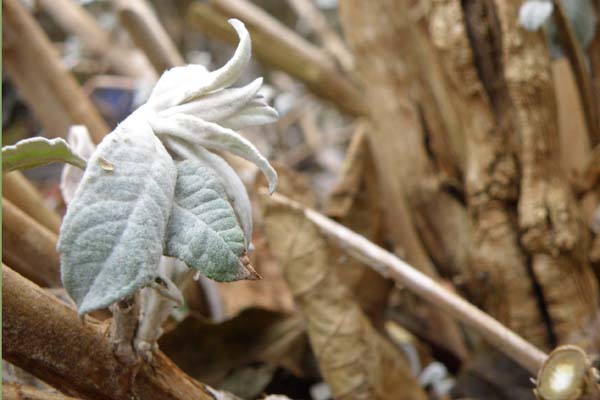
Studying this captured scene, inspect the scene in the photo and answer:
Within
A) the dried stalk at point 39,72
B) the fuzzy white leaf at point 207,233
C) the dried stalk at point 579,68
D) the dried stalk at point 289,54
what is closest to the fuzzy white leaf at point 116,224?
the fuzzy white leaf at point 207,233

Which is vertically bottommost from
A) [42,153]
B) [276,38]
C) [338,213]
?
[338,213]

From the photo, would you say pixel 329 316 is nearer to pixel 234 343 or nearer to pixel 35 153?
pixel 234 343

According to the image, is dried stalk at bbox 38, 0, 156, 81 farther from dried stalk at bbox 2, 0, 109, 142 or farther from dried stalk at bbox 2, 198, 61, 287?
dried stalk at bbox 2, 198, 61, 287

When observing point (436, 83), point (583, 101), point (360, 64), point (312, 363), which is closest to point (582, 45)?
point (583, 101)

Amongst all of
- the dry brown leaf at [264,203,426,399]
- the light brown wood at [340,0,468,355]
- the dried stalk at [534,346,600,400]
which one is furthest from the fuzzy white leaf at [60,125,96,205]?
the light brown wood at [340,0,468,355]

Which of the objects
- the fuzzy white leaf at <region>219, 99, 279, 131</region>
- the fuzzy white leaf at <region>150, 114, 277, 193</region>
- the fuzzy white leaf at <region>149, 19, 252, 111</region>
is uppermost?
the fuzzy white leaf at <region>149, 19, 252, 111</region>

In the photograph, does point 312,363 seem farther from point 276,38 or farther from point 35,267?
point 276,38

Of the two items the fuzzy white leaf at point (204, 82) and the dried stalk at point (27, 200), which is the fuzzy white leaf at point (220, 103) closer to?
the fuzzy white leaf at point (204, 82)
